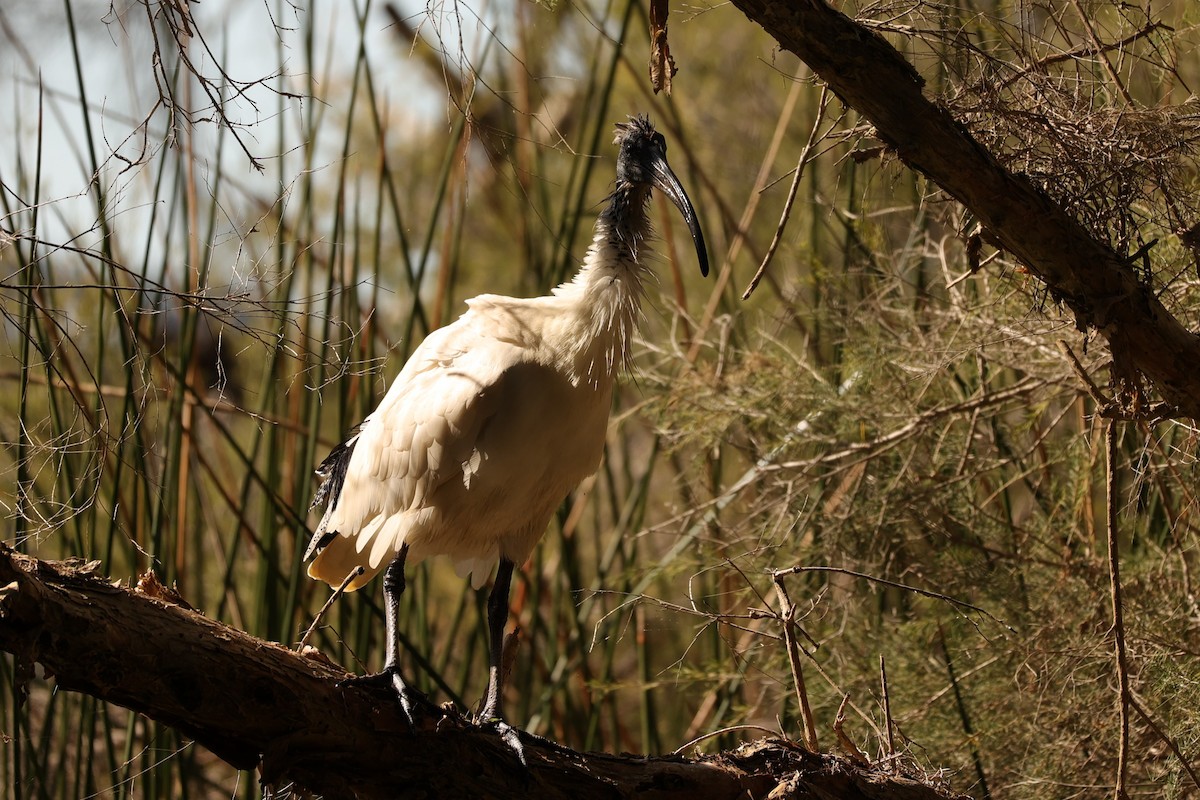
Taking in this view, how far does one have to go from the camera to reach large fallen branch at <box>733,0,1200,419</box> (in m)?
1.65

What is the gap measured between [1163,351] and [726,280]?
1.78 meters

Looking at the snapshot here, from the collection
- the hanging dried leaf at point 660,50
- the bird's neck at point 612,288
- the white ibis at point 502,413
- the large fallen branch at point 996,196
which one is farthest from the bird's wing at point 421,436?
the large fallen branch at point 996,196

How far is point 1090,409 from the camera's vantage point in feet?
10.1

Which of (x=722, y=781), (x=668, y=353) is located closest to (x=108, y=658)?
(x=722, y=781)

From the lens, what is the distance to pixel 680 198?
249 centimetres

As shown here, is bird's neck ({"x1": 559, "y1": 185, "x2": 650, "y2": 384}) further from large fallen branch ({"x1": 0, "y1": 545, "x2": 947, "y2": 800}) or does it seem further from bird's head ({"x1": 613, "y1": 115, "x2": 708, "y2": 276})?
large fallen branch ({"x1": 0, "y1": 545, "x2": 947, "y2": 800})

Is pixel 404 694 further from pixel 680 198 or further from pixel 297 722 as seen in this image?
pixel 680 198

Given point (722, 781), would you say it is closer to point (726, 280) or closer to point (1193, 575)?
point (1193, 575)

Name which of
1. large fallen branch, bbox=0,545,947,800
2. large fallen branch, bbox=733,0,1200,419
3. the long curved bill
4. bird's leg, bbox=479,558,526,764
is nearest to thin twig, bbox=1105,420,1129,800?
large fallen branch, bbox=733,0,1200,419

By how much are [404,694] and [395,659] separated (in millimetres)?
401

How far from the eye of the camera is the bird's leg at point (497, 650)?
7.75 ft

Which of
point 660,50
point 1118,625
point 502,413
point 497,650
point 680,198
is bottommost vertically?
point 1118,625

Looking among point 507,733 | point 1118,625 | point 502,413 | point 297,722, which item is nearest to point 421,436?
point 502,413

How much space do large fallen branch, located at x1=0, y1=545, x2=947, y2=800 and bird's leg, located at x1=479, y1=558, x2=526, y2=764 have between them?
0.71 feet
